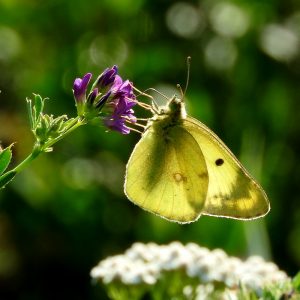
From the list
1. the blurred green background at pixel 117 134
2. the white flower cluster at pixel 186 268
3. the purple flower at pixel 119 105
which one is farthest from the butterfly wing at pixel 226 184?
the blurred green background at pixel 117 134

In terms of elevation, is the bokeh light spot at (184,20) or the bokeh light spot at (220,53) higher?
the bokeh light spot at (184,20)

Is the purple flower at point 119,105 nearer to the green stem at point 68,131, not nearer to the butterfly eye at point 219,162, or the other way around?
the green stem at point 68,131

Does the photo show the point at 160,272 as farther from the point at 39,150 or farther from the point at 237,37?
the point at 237,37

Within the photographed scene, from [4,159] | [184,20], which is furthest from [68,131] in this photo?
[184,20]

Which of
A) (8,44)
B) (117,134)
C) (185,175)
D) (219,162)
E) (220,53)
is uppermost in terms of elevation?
(219,162)

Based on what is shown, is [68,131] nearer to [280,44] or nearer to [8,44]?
[8,44]

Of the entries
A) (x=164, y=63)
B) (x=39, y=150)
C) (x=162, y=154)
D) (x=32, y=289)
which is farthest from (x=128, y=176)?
(x=164, y=63)

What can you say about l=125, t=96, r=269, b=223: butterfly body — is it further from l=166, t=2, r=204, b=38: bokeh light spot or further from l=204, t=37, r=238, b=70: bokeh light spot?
l=166, t=2, r=204, b=38: bokeh light spot
